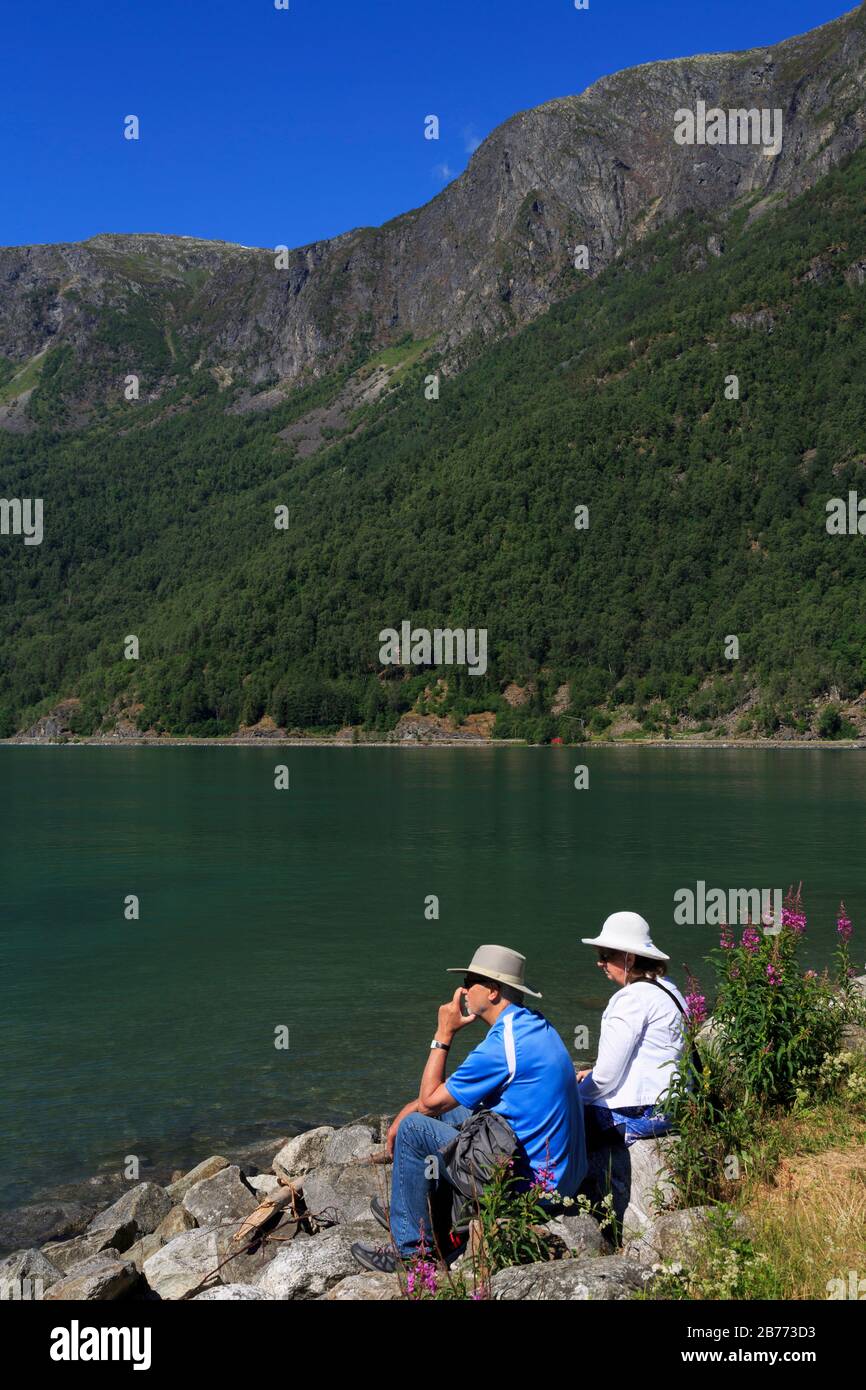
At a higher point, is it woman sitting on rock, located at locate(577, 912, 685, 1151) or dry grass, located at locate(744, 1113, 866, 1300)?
woman sitting on rock, located at locate(577, 912, 685, 1151)

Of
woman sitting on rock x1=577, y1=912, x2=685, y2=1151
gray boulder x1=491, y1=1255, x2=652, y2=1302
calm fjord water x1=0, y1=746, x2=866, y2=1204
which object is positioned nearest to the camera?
gray boulder x1=491, y1=1255, x2=652, y2=1302

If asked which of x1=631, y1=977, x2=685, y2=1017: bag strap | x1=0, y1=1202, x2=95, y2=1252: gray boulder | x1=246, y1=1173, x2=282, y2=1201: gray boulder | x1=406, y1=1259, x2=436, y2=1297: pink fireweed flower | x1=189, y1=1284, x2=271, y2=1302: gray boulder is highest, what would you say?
x1=631, y1=977, x2=685, y2=1017: bag strap

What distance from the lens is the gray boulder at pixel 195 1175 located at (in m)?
14.5

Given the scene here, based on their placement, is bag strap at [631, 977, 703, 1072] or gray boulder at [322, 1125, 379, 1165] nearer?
bag strap at [631, 977, 703, 1072]

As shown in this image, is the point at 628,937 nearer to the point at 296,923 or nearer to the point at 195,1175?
the point at 195,1175

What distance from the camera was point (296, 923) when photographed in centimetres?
3634

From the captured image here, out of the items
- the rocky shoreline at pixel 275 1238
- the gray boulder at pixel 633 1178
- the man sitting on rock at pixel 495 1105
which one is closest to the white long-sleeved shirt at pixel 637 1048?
the gray boulder at pixel 633 1178

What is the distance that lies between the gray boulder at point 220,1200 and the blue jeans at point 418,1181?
175 inches

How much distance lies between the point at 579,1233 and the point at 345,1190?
4.18 metres

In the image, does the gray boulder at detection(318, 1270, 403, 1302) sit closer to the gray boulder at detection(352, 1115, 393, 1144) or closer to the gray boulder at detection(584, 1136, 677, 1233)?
the gray boulder at detection(584, 1136, 677, 1233)

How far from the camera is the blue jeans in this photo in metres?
8.55

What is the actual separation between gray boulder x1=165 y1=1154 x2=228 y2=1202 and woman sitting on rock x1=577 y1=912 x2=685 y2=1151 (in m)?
7.22

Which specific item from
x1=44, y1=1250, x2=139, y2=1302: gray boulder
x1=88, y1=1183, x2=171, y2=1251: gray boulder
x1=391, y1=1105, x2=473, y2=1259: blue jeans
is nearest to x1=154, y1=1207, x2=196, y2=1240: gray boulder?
x1=88, y1=1183, x2=171, y2=1251: gray boulder
